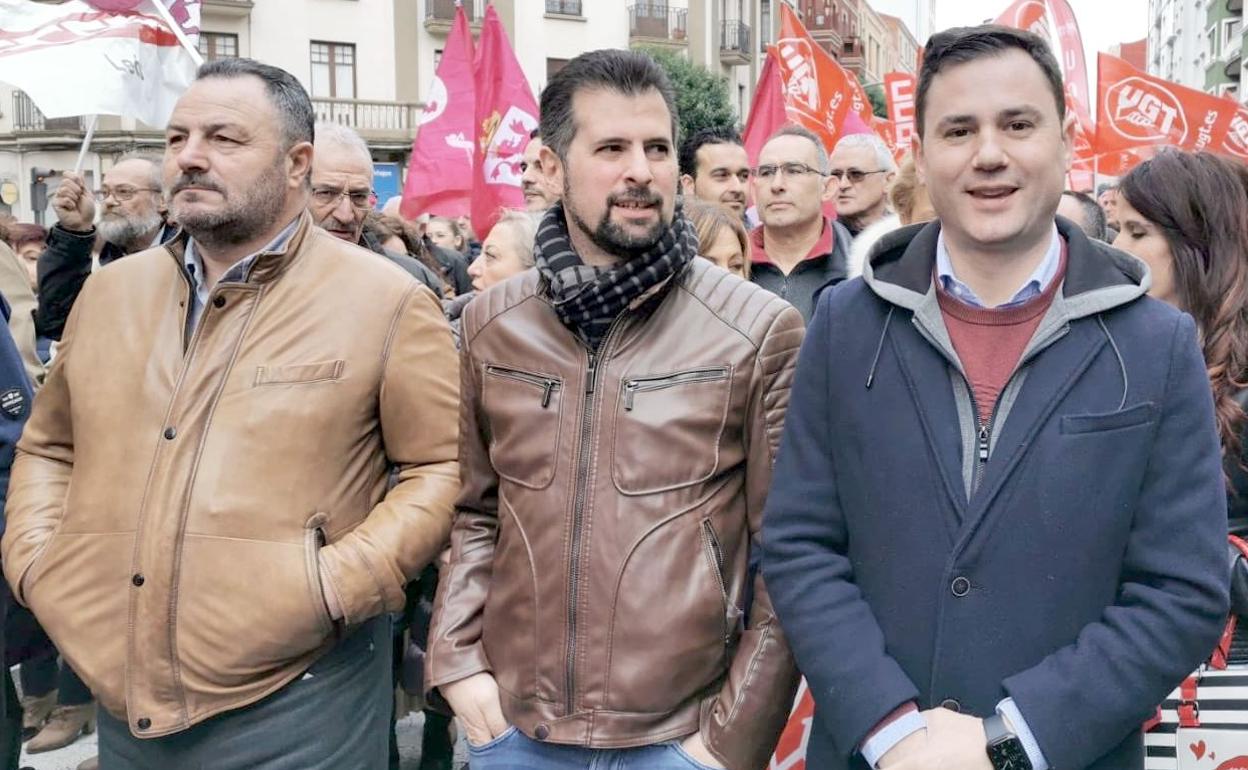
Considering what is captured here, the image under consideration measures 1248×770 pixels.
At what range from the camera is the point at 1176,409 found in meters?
1.96

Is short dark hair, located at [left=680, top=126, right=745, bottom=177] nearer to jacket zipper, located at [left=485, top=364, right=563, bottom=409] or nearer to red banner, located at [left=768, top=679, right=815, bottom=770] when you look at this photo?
red banner, located at [left=768, top=679, right=815, bottom=770]

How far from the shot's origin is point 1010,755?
6.24 ft

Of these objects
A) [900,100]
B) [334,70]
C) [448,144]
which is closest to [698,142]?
[448,144]

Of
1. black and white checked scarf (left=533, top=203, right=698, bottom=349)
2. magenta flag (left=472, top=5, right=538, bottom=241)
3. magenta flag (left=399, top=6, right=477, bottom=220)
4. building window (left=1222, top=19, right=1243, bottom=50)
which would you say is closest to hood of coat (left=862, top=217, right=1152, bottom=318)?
black and white checked scarf (left=533, top=203, right=698, bottom=349)

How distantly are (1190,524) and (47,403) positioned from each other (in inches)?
99.1

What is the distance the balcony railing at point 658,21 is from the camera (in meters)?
36.4

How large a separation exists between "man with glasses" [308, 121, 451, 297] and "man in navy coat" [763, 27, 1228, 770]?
8.43 feet

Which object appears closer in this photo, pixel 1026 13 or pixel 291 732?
pixel 291 732

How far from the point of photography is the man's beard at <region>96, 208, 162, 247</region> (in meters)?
5.30

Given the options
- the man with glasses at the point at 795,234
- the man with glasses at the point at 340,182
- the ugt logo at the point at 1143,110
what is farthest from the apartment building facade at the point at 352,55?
the man with glasses at the point at 340,182

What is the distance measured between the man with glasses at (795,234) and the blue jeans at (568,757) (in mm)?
2733

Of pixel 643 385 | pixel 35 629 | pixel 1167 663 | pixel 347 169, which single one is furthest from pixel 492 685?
pixel 347 169

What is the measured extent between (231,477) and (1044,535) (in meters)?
1.66

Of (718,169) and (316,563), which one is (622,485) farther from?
(718,169)
